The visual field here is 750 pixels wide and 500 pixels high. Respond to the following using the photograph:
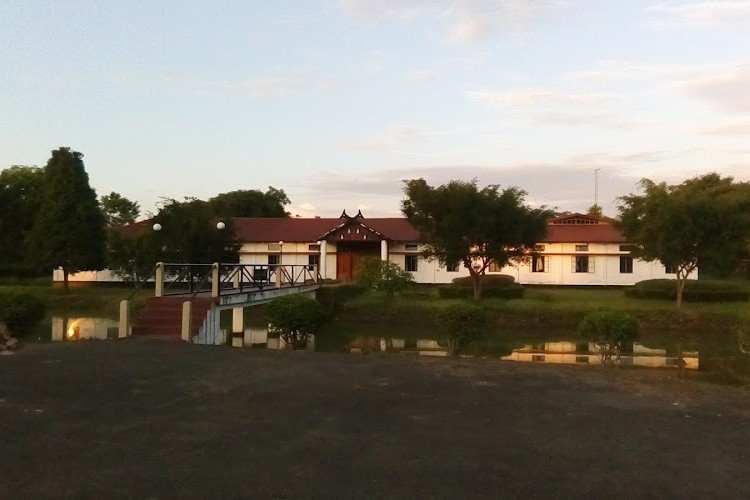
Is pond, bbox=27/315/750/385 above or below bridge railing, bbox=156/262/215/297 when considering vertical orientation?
below

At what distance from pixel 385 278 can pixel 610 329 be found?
15039 millimetres

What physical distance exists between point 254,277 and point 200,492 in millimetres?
17622

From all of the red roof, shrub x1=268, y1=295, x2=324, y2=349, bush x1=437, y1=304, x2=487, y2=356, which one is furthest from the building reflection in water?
the red roof

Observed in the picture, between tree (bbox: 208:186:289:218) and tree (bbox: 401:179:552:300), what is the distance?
1233 inches

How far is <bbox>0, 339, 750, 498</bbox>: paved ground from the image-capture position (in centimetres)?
512

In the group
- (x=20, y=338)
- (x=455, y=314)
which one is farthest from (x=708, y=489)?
(x=20, y=338)

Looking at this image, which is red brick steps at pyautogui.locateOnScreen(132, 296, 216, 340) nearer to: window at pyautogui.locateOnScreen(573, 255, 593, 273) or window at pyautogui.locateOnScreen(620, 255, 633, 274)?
window at pyautogui.locateOnScreen(573, 255, 593, 273)

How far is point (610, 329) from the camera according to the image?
14.1m

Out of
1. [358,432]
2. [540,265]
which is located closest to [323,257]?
[540,265]

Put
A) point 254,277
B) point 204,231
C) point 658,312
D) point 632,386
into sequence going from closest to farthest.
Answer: point 632,386 → point 254,277 → point 658,312 → point 204,231

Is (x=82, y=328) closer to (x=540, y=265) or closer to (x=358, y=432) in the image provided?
(x=358, y=432)

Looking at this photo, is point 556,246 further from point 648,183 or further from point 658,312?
point 658,312

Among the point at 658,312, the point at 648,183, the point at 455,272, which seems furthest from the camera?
the point at 455,272

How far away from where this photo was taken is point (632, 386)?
976cm
